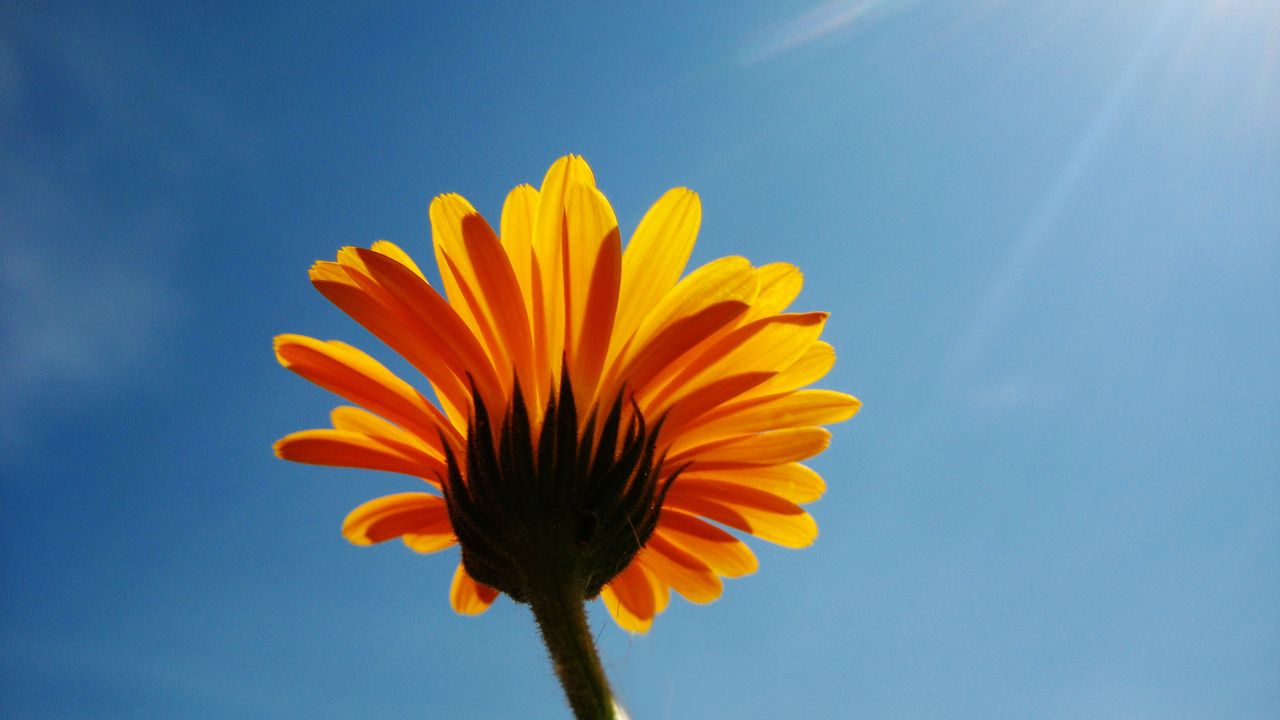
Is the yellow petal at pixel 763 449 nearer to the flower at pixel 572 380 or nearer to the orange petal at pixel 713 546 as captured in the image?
the flower at pixel 572 380

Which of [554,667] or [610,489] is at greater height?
[610,489]

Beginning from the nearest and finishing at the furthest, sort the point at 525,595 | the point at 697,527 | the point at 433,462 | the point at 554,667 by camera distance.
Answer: the point at 554,667
the point at 525,595
the point at 433,462
the point at 697,527

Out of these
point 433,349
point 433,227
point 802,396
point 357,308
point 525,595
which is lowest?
point 525,595

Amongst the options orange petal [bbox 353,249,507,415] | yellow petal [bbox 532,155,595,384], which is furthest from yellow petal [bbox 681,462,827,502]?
orange petal [bbox 353,249,507,415]

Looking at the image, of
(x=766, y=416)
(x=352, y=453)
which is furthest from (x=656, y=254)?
(x=352, y=453)

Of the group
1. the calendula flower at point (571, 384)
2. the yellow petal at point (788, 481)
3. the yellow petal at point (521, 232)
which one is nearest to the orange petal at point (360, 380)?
the calendula flower at point (571, 384)

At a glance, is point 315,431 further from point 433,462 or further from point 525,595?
point 525,595

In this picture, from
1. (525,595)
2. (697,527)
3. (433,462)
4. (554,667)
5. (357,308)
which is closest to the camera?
(554,667)

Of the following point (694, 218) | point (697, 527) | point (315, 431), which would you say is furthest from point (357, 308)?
point (697, 527)
